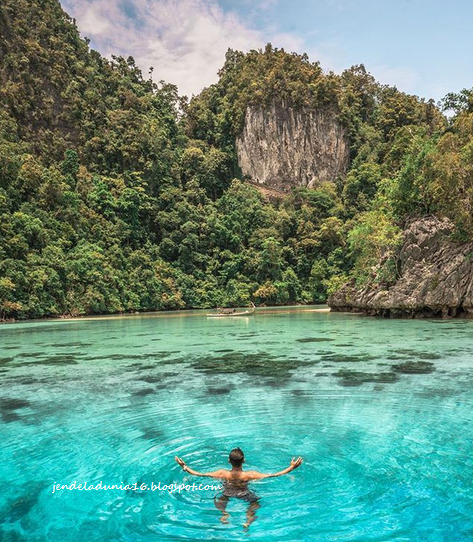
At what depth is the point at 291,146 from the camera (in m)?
75.4

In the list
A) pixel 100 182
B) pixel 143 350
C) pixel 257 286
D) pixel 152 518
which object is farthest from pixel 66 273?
pixel 152 518

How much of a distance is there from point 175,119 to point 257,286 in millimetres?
41028

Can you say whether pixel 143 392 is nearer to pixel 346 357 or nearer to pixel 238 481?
pixel 238 481

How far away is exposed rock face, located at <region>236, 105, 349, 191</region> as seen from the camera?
74.0m

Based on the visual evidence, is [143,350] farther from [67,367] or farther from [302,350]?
[302,350]

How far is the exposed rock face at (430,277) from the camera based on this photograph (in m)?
25.9

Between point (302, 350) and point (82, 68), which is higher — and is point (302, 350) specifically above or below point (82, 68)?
below

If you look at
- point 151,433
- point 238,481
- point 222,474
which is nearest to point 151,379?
point 151,433

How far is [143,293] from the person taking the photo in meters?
51.2

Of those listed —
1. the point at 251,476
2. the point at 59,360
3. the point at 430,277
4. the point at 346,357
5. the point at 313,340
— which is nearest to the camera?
the point at 251,476

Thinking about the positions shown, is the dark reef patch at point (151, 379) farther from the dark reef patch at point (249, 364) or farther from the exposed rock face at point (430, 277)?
the exposed rock face at point (430, 277)

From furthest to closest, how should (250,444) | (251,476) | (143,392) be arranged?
(143,392)
(250,444)
(251,476)

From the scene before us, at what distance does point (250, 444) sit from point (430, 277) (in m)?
23.8

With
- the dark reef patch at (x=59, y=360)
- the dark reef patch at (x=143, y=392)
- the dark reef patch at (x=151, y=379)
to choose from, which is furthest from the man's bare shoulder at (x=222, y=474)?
the dark reef patch at (x=59, y=360)
